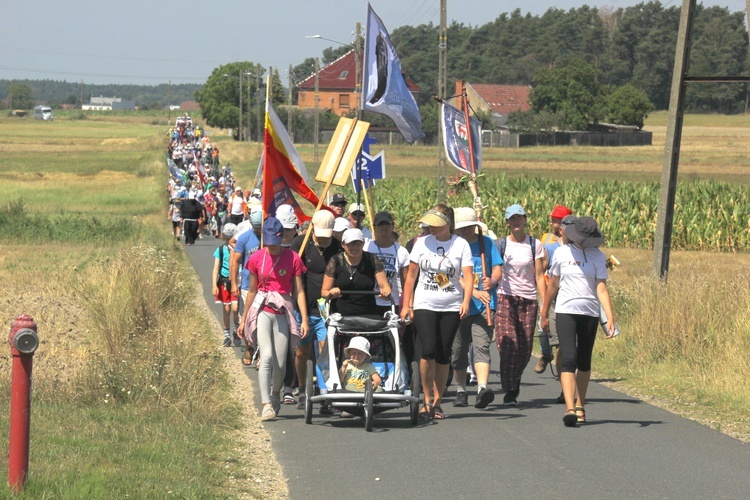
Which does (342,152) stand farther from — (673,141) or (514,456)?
(673,141)

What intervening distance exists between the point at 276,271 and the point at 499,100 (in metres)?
114

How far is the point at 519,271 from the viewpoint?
10898 mm

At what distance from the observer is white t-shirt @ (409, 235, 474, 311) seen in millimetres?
9969

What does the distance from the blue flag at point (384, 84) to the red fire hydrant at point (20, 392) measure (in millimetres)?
7336

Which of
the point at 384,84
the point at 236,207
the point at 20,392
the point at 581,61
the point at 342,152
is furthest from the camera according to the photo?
the point at 581,61

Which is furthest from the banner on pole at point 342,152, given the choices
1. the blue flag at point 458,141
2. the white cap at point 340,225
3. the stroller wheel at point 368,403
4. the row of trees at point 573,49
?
the row of trees at point 573,49

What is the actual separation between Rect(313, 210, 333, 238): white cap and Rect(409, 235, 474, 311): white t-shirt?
104 cm

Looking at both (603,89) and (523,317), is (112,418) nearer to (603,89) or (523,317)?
(523,317)

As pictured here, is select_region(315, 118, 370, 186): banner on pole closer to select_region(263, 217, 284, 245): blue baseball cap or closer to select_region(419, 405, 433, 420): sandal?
select_region(263, 217, 284, 245): blue baseball cap

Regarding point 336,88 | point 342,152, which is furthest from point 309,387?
point 336,88

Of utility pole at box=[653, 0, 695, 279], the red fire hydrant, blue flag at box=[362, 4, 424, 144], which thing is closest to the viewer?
the red fire hydrant

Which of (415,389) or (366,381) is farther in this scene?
(415,389)

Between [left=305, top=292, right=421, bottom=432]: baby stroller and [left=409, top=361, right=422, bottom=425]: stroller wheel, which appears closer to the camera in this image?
[left=305, top=292, right=421, bottom=432]: baby stroller

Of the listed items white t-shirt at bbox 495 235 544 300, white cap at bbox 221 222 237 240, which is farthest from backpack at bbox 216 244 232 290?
white t-shirt at bbox 495 235 544 300
